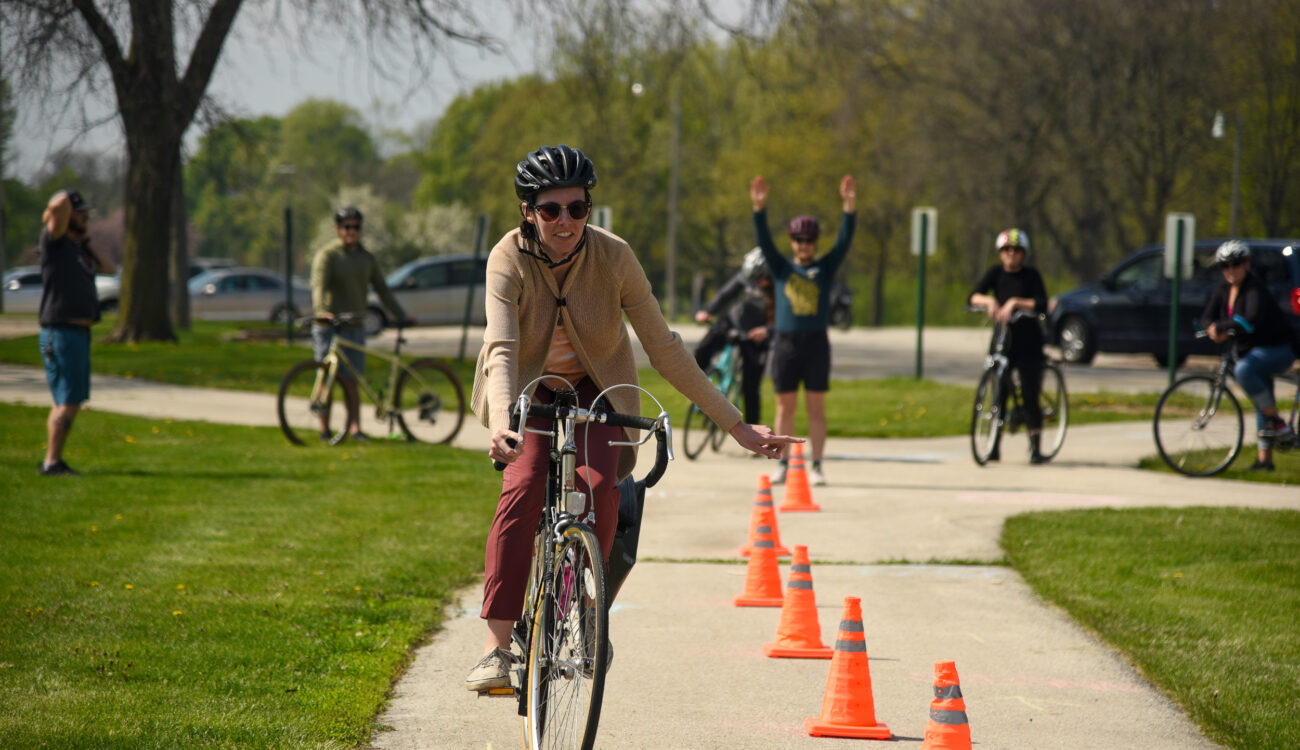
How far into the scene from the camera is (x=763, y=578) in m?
6.50

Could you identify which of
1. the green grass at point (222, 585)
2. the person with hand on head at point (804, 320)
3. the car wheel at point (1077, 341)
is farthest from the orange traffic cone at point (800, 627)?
the car wheel at point (1077, 341)

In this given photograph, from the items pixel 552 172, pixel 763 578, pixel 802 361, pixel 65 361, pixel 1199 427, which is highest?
pixel 552 172

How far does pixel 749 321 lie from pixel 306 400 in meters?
3.98

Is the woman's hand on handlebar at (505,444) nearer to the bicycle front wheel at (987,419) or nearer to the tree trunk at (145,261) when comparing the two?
the bicycle front wheel at (987,419)

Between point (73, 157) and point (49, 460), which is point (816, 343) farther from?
point (73, 157)

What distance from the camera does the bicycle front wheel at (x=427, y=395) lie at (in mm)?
12172

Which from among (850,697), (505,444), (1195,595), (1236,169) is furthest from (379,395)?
(1236,169)

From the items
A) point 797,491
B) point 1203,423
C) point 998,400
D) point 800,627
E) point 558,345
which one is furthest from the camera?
point 998,400

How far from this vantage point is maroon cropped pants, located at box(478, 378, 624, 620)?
4.23 metres

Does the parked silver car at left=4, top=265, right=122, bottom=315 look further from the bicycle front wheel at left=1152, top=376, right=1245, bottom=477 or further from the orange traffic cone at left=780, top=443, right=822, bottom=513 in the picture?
the bicycle front wheel at left=1152, top=376, right=1245, bottom=477

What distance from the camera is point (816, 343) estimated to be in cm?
1020

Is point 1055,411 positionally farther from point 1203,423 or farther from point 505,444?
point 505,444

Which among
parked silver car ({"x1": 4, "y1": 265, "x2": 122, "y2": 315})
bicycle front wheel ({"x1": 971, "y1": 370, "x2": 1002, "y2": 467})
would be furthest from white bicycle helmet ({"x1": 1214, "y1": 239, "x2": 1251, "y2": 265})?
parked silver car ({"x1": 4, "y1": 265, "x2": 122, "y2": 315})

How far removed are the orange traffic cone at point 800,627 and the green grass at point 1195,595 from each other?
1.27m
